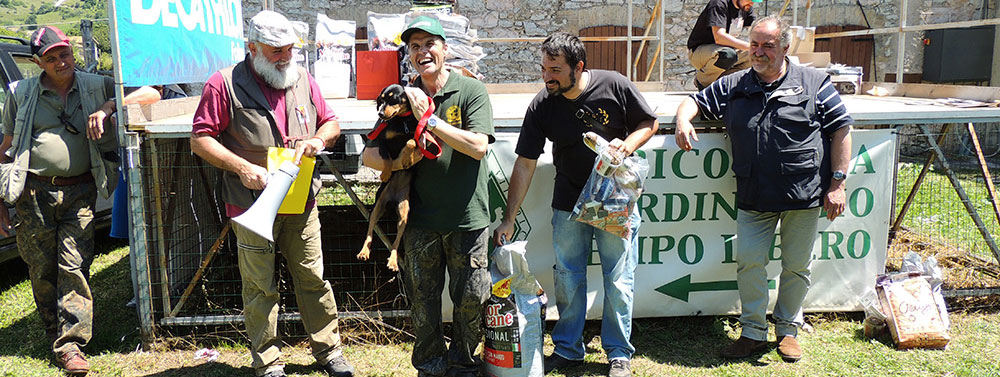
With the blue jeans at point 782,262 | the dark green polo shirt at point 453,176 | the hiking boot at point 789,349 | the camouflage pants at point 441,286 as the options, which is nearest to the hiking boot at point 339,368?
the camouflage pants at point 441,286

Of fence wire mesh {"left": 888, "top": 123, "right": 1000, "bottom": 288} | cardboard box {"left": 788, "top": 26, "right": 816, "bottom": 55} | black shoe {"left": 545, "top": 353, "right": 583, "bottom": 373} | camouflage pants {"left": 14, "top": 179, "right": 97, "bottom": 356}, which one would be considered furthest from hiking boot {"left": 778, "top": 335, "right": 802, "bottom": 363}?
camouflage pants {"left": 14, "top": 179, "right": 97, "bottom": 356}

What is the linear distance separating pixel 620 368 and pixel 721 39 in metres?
3.23

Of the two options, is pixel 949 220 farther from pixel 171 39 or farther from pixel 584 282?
pixel 171 39

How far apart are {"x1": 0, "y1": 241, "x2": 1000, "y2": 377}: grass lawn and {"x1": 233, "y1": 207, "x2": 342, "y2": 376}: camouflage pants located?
25cm

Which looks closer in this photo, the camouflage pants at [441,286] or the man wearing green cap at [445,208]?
the man wearing green cap at [445,208]

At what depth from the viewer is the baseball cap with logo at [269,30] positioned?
3.12m

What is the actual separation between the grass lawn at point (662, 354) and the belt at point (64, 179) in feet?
3.29

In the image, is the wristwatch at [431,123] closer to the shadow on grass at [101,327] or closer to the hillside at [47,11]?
the shadow on grass at [101,327]

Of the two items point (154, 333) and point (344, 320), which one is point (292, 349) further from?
point (154, 333)

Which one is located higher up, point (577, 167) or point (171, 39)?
point (171, 39)

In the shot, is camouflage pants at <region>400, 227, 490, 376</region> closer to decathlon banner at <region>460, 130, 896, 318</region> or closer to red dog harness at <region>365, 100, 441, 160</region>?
red dog harness at <region>365, 100, 441, 160</region>

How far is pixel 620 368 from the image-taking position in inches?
140

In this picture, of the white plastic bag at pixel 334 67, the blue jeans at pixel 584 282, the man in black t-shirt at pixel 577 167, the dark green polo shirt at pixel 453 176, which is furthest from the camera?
the white plastic bag at pixel 334 67

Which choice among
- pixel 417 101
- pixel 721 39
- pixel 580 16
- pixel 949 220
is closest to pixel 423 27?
pixel 417 101
